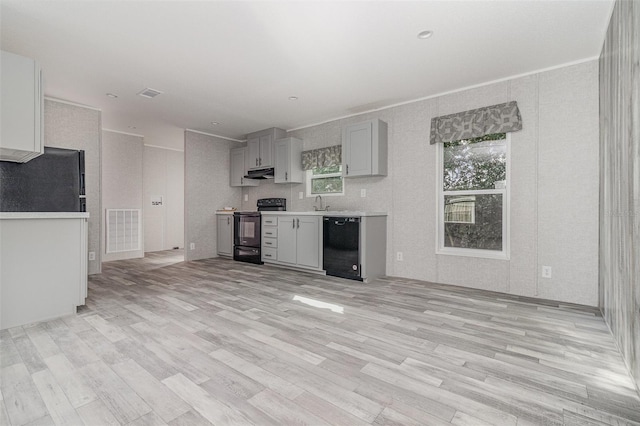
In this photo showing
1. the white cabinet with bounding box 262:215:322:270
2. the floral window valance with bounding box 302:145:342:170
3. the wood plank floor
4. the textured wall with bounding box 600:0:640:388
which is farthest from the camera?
the floral window valance with bounding box 302:145:342:170

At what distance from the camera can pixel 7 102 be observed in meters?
2.35

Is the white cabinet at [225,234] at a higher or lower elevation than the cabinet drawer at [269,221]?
lower

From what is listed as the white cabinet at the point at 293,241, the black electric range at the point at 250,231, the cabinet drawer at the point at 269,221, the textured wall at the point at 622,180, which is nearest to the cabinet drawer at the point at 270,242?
the white cabinet at the point at 293,241

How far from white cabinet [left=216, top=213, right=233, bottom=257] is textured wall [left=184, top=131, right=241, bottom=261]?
0.11m

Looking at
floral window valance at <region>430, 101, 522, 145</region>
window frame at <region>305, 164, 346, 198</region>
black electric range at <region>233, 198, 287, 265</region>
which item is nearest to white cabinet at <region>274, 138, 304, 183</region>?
window frame at <region>305, 164, 346, 198</region>

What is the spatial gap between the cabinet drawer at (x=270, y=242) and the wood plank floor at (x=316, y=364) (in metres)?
1.92

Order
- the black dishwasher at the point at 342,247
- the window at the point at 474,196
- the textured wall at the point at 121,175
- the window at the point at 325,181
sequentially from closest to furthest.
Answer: the window at the point at 474,196 → the black dishwasher at the point at 342,247 → the window at the point at 325,181 → the textured wall at the point at 121,175

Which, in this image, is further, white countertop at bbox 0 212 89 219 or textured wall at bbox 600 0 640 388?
white countertop at bbox 0 212 89 219

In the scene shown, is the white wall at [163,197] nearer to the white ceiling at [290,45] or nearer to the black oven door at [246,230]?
the black oven door at [246,230]

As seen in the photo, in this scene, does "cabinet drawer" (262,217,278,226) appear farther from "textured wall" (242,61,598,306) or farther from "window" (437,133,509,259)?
"window" (437,133,509,259)

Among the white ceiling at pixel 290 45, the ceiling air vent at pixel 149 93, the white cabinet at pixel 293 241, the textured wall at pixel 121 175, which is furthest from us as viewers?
the textured wall at pixel 121 175

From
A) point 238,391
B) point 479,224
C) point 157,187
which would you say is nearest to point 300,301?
point 238,391

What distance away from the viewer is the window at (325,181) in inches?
196

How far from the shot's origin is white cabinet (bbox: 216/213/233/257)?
584 centimetres
